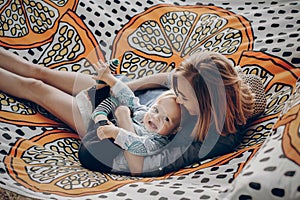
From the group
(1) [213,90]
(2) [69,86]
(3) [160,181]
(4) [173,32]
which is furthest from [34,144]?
(4) [173,32]

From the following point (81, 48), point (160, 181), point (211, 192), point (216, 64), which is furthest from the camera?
point (81, 48)

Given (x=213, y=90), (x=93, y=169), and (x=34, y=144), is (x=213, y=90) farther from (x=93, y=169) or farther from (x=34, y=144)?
(x=34, y=144)

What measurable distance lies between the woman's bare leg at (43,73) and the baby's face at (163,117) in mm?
332

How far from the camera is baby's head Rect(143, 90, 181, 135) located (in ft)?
4.56

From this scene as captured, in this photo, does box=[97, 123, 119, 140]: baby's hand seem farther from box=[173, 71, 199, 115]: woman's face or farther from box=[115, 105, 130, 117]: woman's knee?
box=[173, 71, 199, 115]: woman's face

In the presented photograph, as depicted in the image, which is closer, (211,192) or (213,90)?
(211,192)

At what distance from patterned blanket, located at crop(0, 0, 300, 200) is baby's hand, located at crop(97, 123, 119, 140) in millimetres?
110

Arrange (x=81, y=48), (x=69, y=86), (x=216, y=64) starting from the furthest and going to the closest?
(x=81, y=48)
(x=69, y=86)
(x=216, y=64)

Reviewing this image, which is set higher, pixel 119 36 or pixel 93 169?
pixel 119 36

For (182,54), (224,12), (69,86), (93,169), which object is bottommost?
(93,169)

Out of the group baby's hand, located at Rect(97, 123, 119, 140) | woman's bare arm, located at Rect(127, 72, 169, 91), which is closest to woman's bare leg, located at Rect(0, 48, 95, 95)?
woman's bare arm, located at Rect(127, 72, 169, 91)

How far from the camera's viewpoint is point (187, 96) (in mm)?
1388

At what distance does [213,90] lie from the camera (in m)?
1.38

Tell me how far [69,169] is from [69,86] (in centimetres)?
39
